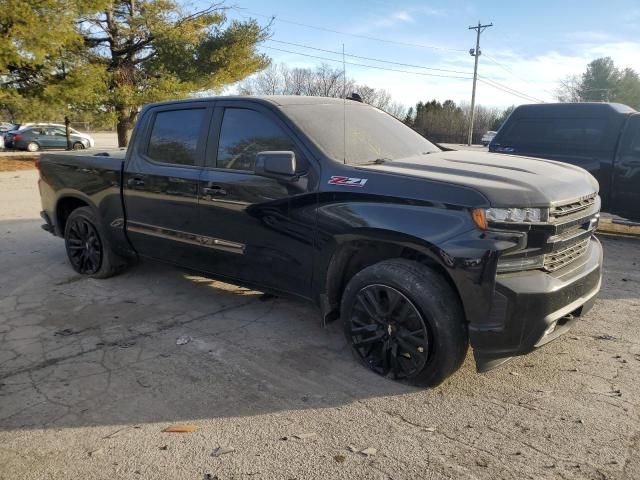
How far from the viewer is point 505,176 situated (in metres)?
3.22

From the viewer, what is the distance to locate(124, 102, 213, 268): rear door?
4.41 metres

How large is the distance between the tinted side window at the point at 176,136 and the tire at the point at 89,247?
122 centimetres

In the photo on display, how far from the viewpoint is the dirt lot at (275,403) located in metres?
2.62

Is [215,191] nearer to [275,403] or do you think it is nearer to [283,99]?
[283,99]

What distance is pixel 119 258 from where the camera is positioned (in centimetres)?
551

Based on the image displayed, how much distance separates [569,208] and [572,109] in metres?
5.63

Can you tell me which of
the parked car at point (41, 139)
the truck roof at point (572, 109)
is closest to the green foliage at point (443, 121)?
the parked car at point (41, 139)

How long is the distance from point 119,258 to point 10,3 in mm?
13234

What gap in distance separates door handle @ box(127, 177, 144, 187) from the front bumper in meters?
3.31

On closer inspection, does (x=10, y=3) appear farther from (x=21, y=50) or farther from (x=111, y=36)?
(x=111, y=36)

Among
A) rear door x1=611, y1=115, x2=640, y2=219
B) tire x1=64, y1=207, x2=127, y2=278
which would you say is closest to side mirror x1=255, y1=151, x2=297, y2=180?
tire x1=64, y1=207, x2=127, y2=278

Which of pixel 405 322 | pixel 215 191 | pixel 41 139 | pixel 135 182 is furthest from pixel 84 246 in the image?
pixel 41 139

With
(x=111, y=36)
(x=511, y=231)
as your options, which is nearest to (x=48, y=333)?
(x=511, y=231)

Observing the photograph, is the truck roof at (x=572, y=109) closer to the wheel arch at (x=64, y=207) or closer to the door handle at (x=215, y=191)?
the door handle at (x=215, y=191)
